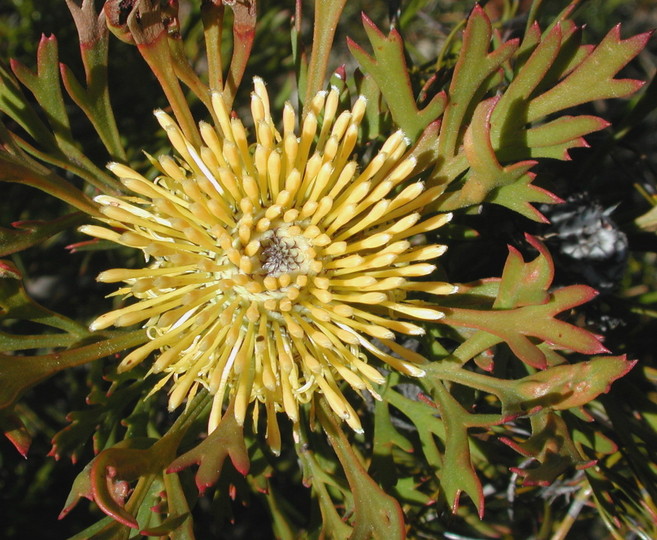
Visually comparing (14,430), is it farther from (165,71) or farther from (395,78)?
(395,78)

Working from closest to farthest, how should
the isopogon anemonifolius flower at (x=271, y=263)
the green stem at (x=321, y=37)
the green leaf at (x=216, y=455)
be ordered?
the green leaf at (x=216, y=455), the isopogon anemonifolius flower at (x=271, y=263), the green stem at (x=321, y=37)

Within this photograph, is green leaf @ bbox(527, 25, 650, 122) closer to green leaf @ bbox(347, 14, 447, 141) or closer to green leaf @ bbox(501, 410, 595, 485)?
green leaf @ bbox(347, 14, 447, 141)

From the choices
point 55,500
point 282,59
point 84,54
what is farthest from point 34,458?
point 282,59

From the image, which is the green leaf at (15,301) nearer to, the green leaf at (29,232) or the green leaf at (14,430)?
the green leaf at (29,232)

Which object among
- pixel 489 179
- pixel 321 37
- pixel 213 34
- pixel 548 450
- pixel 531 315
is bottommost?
pixel 548 450

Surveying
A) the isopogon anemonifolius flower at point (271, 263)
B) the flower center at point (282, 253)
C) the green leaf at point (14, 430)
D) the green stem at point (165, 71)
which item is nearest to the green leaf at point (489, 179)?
the isopogon anemonifolius flower at point (271, 263)

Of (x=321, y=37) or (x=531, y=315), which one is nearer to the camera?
(x=531, y=315)

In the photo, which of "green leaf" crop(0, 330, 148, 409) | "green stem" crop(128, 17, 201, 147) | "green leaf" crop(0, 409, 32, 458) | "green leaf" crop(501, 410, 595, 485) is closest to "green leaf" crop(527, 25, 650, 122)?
"green leaf" crop(501, 410, 595, 485)

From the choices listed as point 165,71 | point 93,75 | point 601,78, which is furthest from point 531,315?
point 93,75

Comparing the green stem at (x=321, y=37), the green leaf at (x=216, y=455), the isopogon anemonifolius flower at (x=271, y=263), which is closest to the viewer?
the green leaf at (x=216, y=455)
